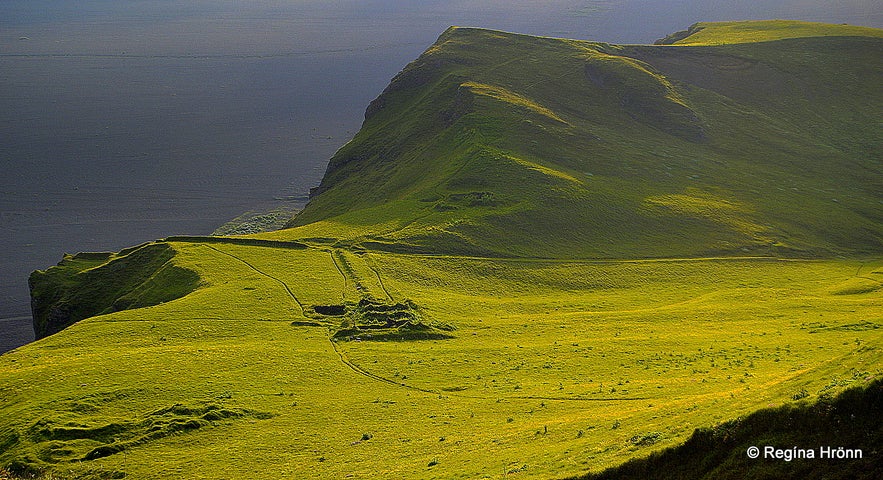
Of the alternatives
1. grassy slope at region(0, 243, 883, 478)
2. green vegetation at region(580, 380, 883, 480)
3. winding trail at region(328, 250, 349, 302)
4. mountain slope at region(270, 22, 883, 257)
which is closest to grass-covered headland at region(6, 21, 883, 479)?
green vegetation at region(580, 380, 883, 480)

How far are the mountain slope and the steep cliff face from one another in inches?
928

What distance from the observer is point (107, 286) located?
109m

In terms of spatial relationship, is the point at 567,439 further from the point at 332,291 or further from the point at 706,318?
the point at 332,291

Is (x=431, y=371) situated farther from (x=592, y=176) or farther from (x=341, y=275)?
(x=592, y=176)

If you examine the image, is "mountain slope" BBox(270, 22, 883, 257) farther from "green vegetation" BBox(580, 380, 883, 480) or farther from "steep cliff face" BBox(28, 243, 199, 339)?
"green vegetation" BBox(580, 380, 883, 480)

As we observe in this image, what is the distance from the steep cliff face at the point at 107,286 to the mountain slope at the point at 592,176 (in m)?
23.6

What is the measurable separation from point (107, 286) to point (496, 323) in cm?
6175

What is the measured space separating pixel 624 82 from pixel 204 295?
136954 millimetres

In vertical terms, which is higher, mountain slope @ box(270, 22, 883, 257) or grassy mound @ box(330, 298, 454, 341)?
mountain slope @ box(270, 22, 883, 257)

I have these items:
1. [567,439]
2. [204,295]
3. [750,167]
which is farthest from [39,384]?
[750,167]

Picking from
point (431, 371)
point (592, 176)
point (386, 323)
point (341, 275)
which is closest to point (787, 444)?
point (431, 371)

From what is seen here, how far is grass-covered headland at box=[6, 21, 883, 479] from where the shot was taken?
4328 cm

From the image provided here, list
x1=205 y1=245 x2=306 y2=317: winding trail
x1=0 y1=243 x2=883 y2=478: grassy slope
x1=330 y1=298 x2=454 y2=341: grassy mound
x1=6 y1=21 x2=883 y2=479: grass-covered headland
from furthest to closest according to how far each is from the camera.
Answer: x1=205 y1=245 x2=306 y2=317: winding trail
x1=330 y1=298 x2=454 y2=341: grassy mound
x1=0 y1=243 x2=883 y2=478: grassy slope
x1=6 y1=21 x2=883 y2=479: grass-covered headland

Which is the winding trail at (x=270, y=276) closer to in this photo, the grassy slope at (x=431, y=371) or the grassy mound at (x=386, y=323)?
the grassy slope at (x=431, y=371)
